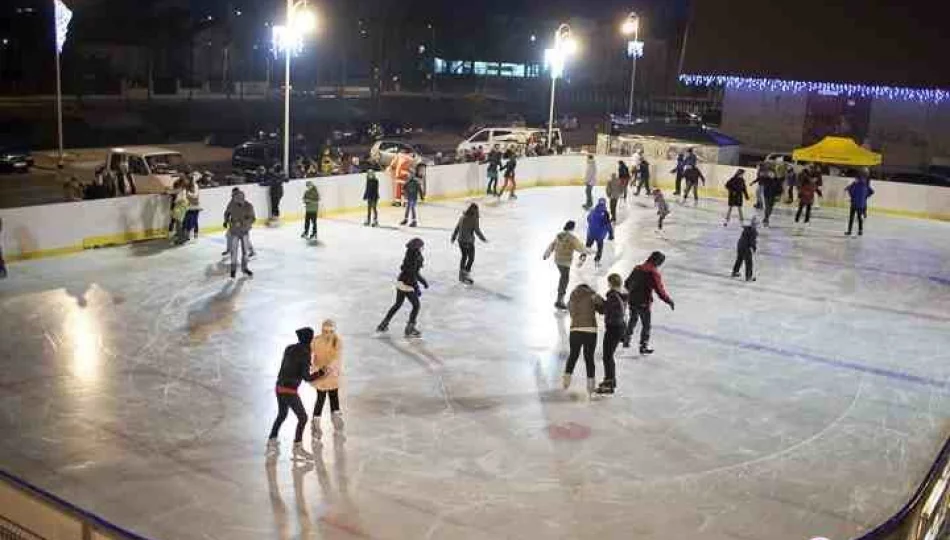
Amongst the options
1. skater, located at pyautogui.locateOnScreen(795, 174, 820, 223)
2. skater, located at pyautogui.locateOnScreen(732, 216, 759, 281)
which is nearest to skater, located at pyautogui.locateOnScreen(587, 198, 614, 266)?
skater, located at pyautogui.locateOnScreen(732, 216, 759, 281)

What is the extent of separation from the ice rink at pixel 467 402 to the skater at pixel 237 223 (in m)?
0.47

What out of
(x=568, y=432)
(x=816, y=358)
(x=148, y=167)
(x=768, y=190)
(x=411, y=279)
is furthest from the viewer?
(x=768, y=190)

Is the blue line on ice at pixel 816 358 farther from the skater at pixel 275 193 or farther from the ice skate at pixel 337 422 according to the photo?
the skater at pixel 275 193

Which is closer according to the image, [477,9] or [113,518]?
[113,518]

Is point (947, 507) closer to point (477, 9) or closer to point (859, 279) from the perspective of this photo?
point (859, 279)

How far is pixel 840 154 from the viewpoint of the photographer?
29.1 meters

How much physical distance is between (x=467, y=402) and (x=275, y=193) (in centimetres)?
1181

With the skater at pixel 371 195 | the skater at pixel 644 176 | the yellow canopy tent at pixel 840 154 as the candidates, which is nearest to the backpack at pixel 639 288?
the skater at pixel 371 195

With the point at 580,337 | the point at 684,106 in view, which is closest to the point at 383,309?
the point at 580,337

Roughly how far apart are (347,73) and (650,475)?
77538 millimetres

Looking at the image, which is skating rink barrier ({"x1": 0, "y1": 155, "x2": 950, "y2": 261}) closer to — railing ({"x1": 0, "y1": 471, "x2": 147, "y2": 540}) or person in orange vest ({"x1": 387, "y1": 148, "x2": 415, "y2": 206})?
person in orange vest ({"x1": 387, "y1": 148, "x2": 415, "y2": 206})

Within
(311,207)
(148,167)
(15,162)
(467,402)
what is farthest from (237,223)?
(15,162)

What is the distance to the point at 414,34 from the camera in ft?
280

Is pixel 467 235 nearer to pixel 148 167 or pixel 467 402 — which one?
pixel 467 402
